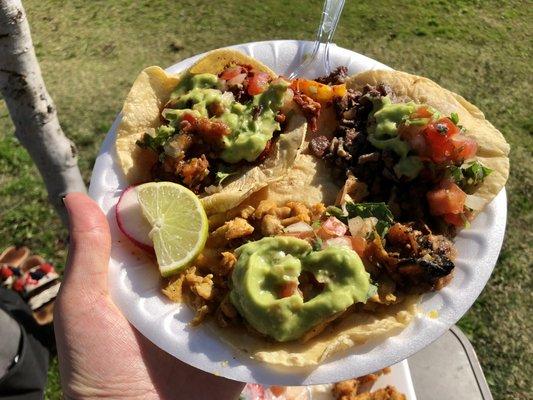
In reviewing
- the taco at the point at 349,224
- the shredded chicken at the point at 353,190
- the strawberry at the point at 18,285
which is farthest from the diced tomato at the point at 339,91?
the strawberry at the point at 18,285

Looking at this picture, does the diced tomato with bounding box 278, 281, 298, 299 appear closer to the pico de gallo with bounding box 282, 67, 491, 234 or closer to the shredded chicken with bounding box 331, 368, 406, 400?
the pico de gallo with bounding box 282, 67, 491, 234

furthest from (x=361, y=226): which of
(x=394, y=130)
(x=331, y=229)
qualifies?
(x=394, y=130)

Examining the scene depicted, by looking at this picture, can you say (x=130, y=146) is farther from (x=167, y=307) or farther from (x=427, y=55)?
(x=427, y=55)

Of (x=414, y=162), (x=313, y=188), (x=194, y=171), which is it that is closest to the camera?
(x=414, y=162)

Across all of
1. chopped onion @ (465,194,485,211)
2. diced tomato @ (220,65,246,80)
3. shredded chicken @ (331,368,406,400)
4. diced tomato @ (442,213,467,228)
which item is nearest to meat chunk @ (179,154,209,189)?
diced tomato @ (220,65,246,80)

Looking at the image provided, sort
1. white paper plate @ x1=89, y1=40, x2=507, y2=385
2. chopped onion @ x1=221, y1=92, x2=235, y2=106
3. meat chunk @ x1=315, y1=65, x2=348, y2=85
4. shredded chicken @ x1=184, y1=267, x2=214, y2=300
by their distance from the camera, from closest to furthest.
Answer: white paper plate @ x1=89, y1=40, x2=507, y2=385
shredded chicken @ x1=184, y1=267, x2=214, y2=300
chopped onion @ x1=221, y1=92, x2=235, y2=106
meat chunk @ x1=315, y1=65, x2=348, y2=85

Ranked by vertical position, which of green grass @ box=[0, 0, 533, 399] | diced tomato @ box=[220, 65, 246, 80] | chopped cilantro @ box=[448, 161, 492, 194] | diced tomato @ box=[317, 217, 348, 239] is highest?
diced tomato @ box=[220, 65, 246, 80]

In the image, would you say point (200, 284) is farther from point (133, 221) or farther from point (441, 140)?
point (441, 140)
